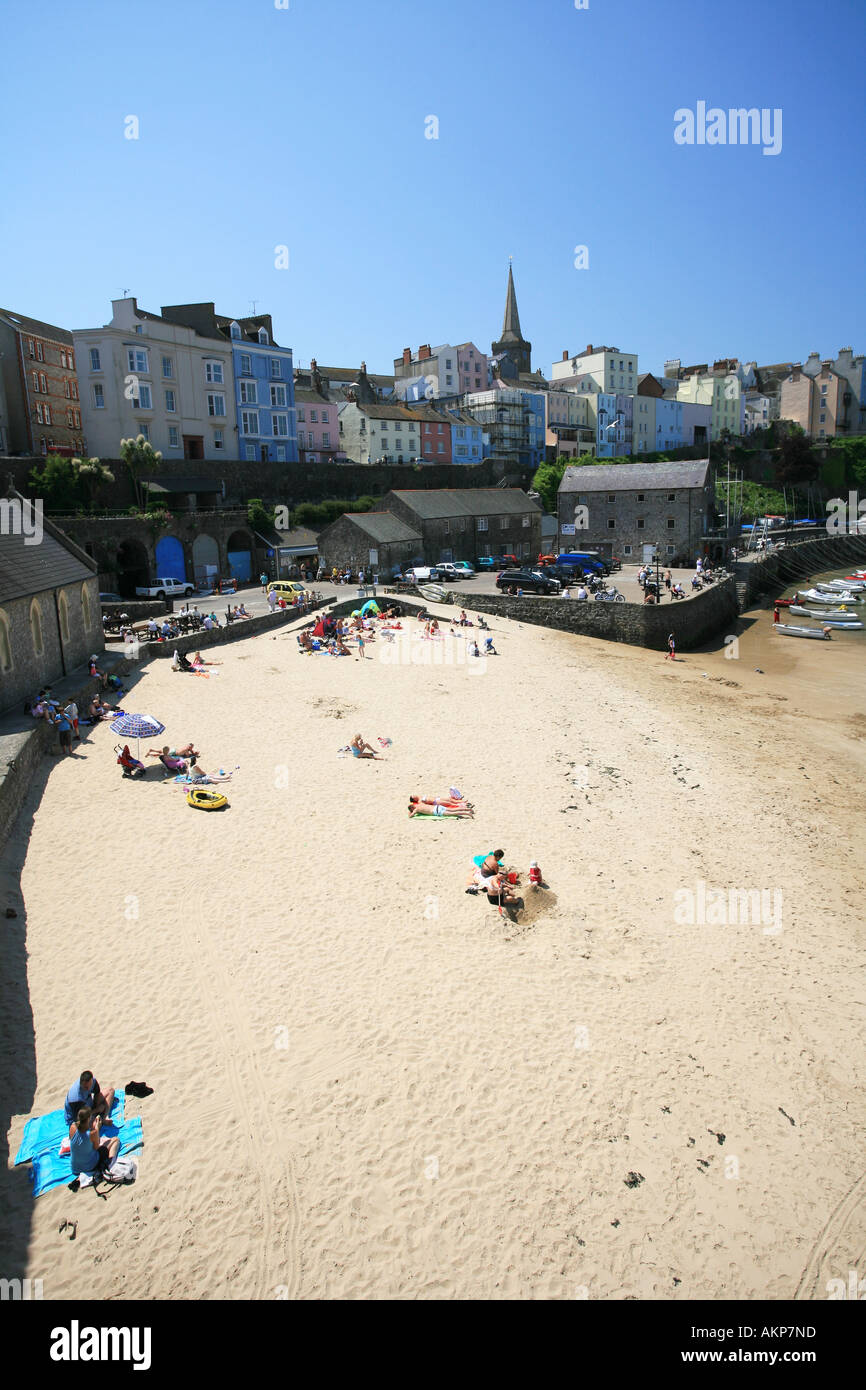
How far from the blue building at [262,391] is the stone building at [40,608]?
2867 cm

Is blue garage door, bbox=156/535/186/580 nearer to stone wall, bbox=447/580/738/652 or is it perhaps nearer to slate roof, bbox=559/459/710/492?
stone wall, bbox=447/580/738/652

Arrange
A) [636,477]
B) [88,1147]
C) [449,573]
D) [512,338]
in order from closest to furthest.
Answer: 1. [88,1147]
2. [449,573]
3. [636,477]
4. [512,338]

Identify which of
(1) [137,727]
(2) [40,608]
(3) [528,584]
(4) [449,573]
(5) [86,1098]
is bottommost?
(5) [86,1098]

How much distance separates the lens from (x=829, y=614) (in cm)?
4222

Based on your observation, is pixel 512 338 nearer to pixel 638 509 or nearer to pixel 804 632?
pixel 638 509

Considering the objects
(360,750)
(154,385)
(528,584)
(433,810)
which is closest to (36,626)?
(360,750)

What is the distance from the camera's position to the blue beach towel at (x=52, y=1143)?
22.6 feet

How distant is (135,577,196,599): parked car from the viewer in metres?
36.4

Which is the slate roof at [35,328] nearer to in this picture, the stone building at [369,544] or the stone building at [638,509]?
the stone building at [369,544]

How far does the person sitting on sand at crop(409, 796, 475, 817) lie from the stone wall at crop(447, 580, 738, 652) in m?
22.5

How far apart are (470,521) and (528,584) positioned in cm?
1318

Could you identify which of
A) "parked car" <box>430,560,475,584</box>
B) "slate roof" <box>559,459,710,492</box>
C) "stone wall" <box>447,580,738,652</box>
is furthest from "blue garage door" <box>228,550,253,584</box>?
"slate roof" <box>559,459,710,492</box>

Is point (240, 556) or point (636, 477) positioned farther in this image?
point (636, 477)

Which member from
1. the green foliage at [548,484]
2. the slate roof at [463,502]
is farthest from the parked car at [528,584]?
the green foliage at [548,484]
